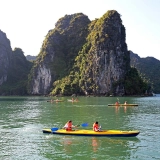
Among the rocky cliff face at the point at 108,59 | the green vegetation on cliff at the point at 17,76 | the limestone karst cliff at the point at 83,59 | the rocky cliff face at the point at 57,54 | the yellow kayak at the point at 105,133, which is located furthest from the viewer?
the green vegetation on cliff at the point at 17,76

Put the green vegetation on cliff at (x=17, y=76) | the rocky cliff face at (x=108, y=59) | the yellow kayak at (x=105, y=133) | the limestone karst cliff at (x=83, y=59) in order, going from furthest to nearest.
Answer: the green vegetation on cliff at (x=17, y=76)
the limestone karst cliff at (x=83, y=59)
the rocky cliff face at (x=108, y=59)
the yellow kayak at (x=105, y=133)

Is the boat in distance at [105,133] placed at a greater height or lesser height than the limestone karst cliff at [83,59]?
lesser

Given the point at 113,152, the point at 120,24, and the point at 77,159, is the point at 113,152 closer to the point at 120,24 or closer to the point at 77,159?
the point at 77,159

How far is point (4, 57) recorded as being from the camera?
176 m

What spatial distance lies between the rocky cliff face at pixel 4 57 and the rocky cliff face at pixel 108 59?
6702 centimetres

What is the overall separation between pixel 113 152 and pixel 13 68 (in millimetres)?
172649

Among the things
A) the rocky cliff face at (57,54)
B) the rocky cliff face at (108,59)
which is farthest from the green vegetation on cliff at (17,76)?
the rocky cliff face at (108,59)

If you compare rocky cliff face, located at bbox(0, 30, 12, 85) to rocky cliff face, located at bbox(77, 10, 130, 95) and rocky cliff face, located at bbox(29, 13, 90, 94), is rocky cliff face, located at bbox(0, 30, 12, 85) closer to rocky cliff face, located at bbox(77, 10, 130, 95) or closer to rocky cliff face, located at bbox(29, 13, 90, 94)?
rocky cliff face, located at bbox(29, 13, 90, 94)

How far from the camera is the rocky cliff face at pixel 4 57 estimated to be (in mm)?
174250

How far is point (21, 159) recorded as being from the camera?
16.5 metres

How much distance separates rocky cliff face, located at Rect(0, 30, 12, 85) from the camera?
174m

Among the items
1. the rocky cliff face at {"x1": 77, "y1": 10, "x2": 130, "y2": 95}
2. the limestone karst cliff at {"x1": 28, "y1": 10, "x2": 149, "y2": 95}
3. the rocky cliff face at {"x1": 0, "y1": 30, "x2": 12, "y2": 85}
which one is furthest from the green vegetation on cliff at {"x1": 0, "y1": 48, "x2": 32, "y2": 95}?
the rocky cliff face at {"x1": 77, "y1": 10, "x2": 130, "y2": 95}

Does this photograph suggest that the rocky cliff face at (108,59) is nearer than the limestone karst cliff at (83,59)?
Yes

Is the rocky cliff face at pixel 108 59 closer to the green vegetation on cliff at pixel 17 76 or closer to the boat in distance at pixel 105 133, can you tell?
the green vegetation on cliff at pixel 17 76
